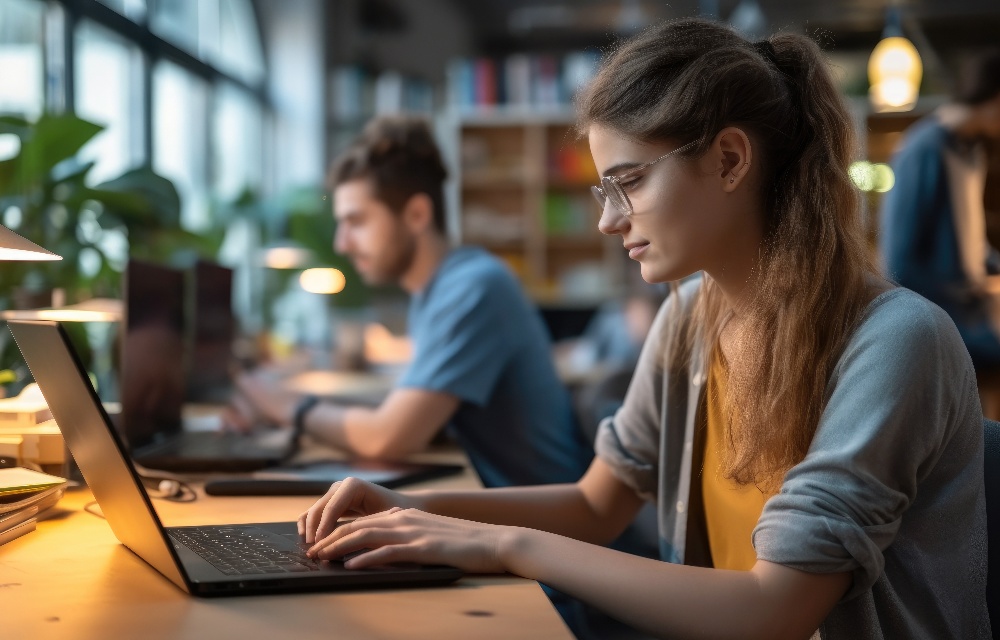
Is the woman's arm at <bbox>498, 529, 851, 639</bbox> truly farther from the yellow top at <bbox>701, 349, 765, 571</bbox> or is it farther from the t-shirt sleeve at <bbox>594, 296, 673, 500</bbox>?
the t-shirt sleeve at <bbox>594, 296, 673, 500</bbox>

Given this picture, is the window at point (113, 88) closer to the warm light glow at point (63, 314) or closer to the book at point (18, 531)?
the warm light glow at point (63, 314)

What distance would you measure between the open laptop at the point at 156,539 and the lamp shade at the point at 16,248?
0.41 ft

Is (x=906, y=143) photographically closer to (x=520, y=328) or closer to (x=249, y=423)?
(x=520, y=328)

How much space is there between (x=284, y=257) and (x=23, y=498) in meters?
4.01

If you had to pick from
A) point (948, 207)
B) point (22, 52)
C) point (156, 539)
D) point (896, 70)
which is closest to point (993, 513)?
point (156, 539)

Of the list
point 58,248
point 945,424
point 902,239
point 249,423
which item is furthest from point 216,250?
point 945,424

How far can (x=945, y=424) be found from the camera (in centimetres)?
99

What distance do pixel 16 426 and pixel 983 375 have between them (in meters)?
2.90

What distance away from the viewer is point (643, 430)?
141cm

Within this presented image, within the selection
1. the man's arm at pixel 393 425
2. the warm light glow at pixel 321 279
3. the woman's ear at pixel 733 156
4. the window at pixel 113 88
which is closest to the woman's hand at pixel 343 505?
the woman's ear at pixel 733 156

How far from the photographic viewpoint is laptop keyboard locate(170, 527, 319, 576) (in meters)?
0.94

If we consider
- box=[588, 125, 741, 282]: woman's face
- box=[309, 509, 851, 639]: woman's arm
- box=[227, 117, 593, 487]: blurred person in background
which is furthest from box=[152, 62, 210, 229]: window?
box=[309, 509, 851, 639]: woman's arm

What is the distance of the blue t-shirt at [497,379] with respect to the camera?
202cm

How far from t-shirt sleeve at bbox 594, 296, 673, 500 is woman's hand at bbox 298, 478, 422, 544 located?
1.19 ft
